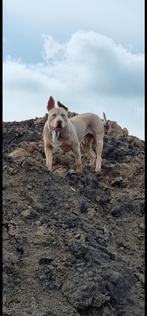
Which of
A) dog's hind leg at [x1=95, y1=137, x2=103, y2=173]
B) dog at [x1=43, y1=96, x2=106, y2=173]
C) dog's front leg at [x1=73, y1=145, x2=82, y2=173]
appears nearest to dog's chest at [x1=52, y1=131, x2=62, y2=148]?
dog at [x1=43, y1=96, x2=106, y2=173]

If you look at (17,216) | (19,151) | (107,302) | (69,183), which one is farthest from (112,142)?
(107,302)

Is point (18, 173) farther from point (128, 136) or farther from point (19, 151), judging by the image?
point (128, 136)

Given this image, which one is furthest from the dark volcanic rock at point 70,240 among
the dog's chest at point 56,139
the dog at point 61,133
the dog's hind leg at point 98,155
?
the dog's chest at point 56,139

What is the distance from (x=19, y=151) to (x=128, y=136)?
4576mm

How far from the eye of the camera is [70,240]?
841 centimetres

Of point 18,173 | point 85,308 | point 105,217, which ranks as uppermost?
point 18,173

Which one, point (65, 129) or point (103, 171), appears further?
point (103, 171)

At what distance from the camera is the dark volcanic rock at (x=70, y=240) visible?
747 centimetres

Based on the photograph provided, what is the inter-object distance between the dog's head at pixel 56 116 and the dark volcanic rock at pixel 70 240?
0.77 metres

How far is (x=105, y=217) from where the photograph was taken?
9883 mm

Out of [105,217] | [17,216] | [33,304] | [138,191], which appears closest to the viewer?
[33,304]

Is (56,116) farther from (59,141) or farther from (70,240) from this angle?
(70,240)

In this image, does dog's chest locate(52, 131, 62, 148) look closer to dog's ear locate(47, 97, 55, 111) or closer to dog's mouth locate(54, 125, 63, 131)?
dog's mouth locate(54, 125, 63, 131)

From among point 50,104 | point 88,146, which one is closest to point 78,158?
point 50,104
